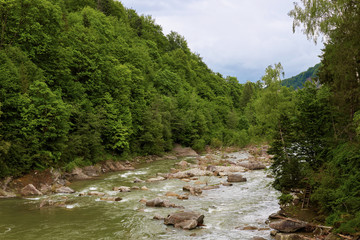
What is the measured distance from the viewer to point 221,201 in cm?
2191

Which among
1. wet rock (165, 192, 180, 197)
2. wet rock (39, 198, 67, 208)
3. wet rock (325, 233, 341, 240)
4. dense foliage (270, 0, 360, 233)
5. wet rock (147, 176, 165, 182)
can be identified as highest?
dense foliage (270, 0, 360, 233)

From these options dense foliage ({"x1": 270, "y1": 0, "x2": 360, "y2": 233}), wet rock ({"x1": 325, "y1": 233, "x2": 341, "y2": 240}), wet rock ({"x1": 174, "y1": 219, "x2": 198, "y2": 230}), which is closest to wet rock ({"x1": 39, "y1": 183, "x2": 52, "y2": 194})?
wet rock ({"x1": 174, "y1": 219, "x2": 198, "y2": 230})

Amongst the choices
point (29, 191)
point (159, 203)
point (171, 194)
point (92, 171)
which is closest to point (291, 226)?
point (159, 203)

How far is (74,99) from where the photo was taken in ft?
132

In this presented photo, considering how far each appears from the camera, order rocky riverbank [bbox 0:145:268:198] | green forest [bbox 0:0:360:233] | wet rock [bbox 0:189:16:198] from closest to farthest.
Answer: green forest [bbox 0:0:360:233], wet rock [bbox 0:189:16:198], rocky riverbank [bbox 0:145:268:198]

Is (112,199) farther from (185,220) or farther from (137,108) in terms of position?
(137,108)

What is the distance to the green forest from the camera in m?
13.1

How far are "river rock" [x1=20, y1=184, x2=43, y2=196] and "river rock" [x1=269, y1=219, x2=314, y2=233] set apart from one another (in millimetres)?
20335

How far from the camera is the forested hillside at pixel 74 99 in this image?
87.4 feet

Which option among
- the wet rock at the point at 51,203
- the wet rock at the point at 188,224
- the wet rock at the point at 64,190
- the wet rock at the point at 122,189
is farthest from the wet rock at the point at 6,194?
the wet rock at the point at 188,224

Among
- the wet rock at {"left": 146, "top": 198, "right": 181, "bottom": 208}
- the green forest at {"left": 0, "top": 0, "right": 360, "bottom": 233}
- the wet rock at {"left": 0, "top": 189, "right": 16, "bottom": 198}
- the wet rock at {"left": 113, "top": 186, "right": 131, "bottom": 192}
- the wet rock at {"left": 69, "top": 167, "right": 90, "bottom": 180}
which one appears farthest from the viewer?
the wet rock at {"left": 69, "top": 167, "right": 90, "bottom": 180}

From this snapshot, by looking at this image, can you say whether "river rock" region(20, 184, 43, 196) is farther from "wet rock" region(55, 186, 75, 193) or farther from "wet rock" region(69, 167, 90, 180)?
"wet rock" region(69, 167, 90, 180)

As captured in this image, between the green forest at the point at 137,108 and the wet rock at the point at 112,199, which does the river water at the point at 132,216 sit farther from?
the green forest at the point at 137,108

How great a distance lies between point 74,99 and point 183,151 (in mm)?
30065
